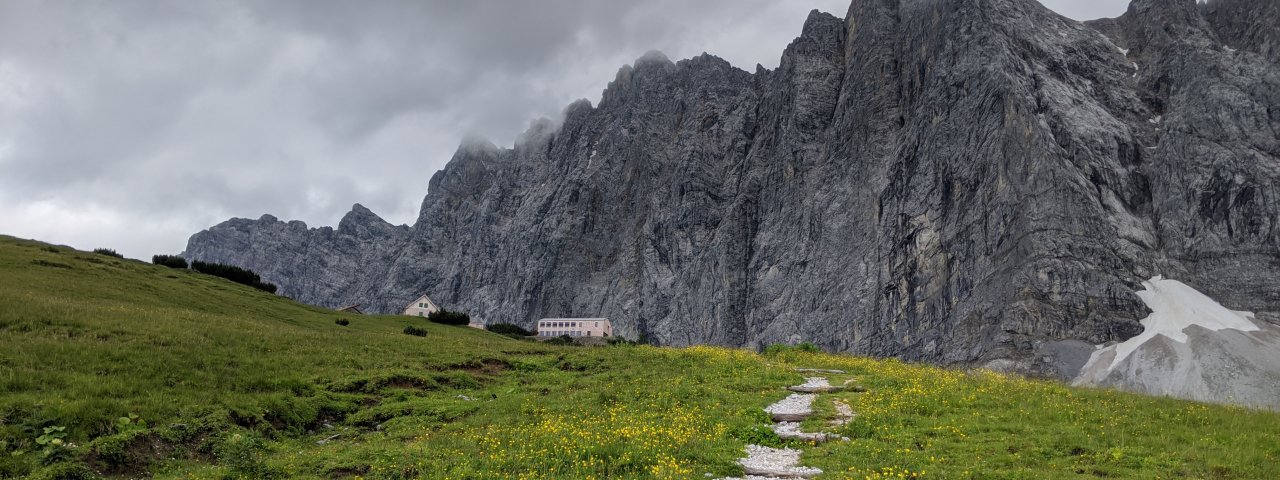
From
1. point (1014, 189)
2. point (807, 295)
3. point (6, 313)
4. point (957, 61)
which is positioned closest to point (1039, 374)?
point (1014, 189)

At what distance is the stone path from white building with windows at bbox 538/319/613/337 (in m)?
148

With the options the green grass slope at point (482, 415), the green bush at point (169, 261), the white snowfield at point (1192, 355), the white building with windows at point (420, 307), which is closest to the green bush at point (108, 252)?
the green bush at point (169, 261)

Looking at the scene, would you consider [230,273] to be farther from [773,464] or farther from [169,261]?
[773,464]

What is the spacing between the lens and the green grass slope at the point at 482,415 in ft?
51.5

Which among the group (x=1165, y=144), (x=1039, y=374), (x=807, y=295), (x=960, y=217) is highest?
(x=1165, y=144)

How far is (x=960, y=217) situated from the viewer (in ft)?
411

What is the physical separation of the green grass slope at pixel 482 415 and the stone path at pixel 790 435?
0.47m

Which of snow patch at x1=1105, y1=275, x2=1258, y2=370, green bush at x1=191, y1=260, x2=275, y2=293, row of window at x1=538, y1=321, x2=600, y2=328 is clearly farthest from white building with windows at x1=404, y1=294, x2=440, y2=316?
snow patch at x1=1105, y1=275, x2=1258, y2=370

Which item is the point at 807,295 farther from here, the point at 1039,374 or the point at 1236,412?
the point at 1236,412

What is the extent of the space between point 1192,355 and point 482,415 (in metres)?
102

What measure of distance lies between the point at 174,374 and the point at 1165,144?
148945 mm

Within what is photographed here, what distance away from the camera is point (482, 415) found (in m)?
22.9

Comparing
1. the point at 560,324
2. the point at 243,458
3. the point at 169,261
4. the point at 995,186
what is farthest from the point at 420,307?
the point at 243,458

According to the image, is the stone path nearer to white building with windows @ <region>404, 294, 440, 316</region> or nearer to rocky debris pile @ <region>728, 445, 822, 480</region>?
rocky debris pile @ <region>728, 445, 822, 480</region>
